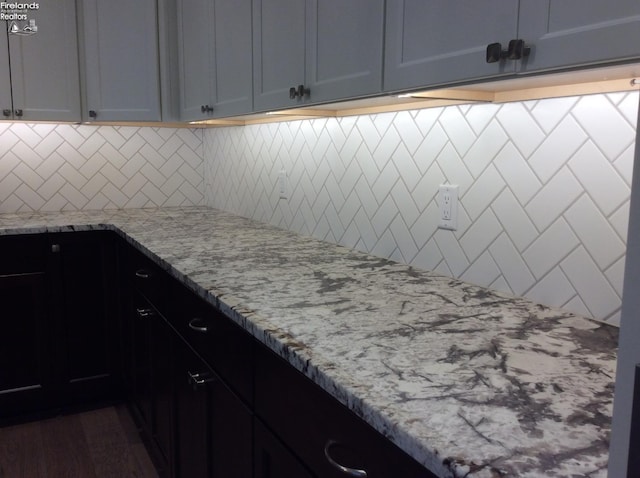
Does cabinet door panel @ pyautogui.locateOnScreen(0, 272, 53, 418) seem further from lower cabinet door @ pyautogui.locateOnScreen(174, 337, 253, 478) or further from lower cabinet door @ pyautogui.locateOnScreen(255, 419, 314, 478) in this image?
lower cabinet door @ pyautogui.locateOnScreen(255, 419, 314, 478)

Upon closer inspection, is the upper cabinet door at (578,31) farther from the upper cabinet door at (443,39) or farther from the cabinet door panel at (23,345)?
the cabinet door panel at (23,345)

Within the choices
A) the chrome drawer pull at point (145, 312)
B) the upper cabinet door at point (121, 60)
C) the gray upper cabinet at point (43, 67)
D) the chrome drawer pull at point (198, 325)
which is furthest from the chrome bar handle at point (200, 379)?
the gray upper cabinet at point (43, 67)

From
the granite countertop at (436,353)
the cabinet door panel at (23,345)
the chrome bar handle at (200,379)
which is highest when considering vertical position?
the granite countertop at (436,353)

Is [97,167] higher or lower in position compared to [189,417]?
higher

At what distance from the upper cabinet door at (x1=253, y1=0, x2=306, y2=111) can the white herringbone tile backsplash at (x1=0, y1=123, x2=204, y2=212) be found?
1.54 metres

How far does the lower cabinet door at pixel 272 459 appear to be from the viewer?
1047mm

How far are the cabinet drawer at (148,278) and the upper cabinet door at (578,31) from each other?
139 cm

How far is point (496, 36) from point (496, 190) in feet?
1.68

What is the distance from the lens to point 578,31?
852mm

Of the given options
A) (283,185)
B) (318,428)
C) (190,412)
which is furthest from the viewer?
(283,185)

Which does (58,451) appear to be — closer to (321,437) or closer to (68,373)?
(68,373)

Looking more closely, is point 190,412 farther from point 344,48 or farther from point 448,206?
point 344,48

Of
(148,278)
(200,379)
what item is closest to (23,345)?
(148,278)

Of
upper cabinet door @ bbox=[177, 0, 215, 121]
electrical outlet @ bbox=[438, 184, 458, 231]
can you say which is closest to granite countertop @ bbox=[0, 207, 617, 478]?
electrical outlet @ bbox=[438, 184, 458, 231]
